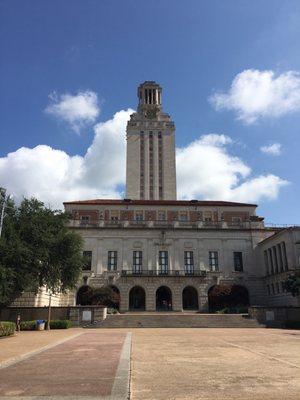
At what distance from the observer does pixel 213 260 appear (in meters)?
62.4

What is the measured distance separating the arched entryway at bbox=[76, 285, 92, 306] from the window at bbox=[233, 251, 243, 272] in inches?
916

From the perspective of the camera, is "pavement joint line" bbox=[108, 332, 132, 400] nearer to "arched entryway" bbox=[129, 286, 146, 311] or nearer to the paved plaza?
the paved plaza

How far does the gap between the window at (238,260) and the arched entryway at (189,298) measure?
7.66 meters

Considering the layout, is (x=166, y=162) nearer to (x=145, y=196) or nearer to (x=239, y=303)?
(x=145, y=196)

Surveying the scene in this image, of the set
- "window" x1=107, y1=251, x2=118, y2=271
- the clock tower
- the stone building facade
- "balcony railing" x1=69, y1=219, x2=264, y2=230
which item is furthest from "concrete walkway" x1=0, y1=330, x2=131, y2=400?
the clock tower

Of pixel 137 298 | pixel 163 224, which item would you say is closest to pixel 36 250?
pixel 137 298

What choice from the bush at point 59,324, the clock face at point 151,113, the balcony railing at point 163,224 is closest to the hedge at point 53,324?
the bush at point 59,324

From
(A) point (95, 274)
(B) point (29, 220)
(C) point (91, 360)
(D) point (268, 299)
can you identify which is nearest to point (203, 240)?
(D) point (268, 299)

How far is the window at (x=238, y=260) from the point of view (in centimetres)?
6219

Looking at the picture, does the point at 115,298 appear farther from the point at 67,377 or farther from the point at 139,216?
the point at 67,377

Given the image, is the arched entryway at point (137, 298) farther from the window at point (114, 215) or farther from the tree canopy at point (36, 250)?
the tree canopy at point (36, 250)

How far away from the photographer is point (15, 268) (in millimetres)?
35000

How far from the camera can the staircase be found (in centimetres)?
4100

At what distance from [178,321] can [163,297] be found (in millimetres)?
19973
